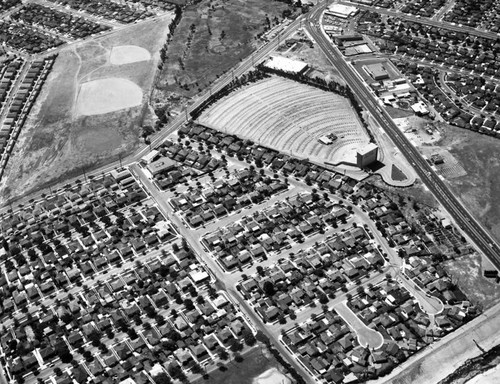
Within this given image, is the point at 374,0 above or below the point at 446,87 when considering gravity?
above

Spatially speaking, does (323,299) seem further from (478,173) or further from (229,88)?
(229,88)

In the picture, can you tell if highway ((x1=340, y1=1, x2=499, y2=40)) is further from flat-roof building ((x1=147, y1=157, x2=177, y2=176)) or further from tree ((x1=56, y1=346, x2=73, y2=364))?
tree ((x1=56, y1=346, x2=73, y2=364))

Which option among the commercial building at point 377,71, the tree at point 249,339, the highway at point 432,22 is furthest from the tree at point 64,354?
the highway at point 432,22

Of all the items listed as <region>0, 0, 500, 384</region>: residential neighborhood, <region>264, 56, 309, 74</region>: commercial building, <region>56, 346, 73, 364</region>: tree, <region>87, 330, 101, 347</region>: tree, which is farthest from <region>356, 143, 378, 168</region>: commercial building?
<region>56, 346, 73, 364</region>: tree

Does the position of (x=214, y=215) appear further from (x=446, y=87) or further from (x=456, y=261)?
(x=446, y=87)

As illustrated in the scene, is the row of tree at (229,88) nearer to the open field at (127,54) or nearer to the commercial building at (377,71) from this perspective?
the commercial building at (377,71)

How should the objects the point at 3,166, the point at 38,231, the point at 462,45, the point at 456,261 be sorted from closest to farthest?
the point at 456,261 < the point at 38,231 < the point at 3,166 < the point at 462,45

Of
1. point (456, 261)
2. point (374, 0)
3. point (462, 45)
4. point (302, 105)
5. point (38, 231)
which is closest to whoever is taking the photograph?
point (456, 261)

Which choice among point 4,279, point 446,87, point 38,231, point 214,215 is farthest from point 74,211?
point 446,87
